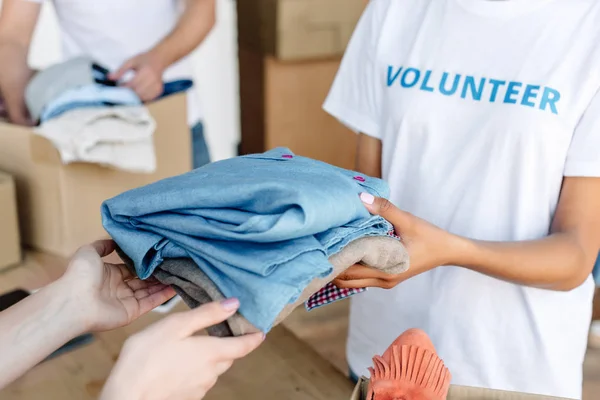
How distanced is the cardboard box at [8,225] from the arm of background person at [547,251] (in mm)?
731

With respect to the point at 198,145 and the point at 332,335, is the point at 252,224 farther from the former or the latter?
the point at 332,335

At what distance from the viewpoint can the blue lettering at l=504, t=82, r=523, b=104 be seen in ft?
2.55

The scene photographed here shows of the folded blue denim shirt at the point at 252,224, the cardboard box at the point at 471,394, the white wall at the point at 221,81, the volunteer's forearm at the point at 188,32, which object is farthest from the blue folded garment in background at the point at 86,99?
the white wall at the point at 221,81

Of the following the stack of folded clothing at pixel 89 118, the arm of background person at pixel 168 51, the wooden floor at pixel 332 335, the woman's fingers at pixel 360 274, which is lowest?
the wooden floor at pixel 332 335

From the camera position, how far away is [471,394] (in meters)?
0.57

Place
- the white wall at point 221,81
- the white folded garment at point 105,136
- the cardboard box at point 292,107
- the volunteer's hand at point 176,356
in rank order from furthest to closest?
the white wall at point 221,81, the cardboard box at point 292,107, the white folded garment at point 105,136, the volunteer's hand at point 176,356

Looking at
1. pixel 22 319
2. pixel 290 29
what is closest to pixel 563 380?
pixel 22 319

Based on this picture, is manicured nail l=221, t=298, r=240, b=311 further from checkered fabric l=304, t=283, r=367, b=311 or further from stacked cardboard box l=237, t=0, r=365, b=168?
stacked cardboard box l=237, t=0, r=365, b=168

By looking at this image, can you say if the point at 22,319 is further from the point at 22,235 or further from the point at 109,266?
the point at 22,235

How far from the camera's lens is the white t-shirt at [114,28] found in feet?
4.42

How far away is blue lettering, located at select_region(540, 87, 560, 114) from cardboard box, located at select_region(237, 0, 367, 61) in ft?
4.25

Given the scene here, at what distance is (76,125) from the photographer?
3.36 feet

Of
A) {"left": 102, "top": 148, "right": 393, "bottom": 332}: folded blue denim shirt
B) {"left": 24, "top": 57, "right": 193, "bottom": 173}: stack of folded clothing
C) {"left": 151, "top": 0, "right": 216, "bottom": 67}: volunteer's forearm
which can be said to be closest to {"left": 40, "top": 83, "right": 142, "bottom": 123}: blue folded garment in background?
{"left": 24, "top": 57, "right": 193, "bottom": 173}: stack of folded clothing

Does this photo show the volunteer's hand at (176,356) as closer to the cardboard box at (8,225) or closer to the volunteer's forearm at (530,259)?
the volunteer's forearm at (530,259)
